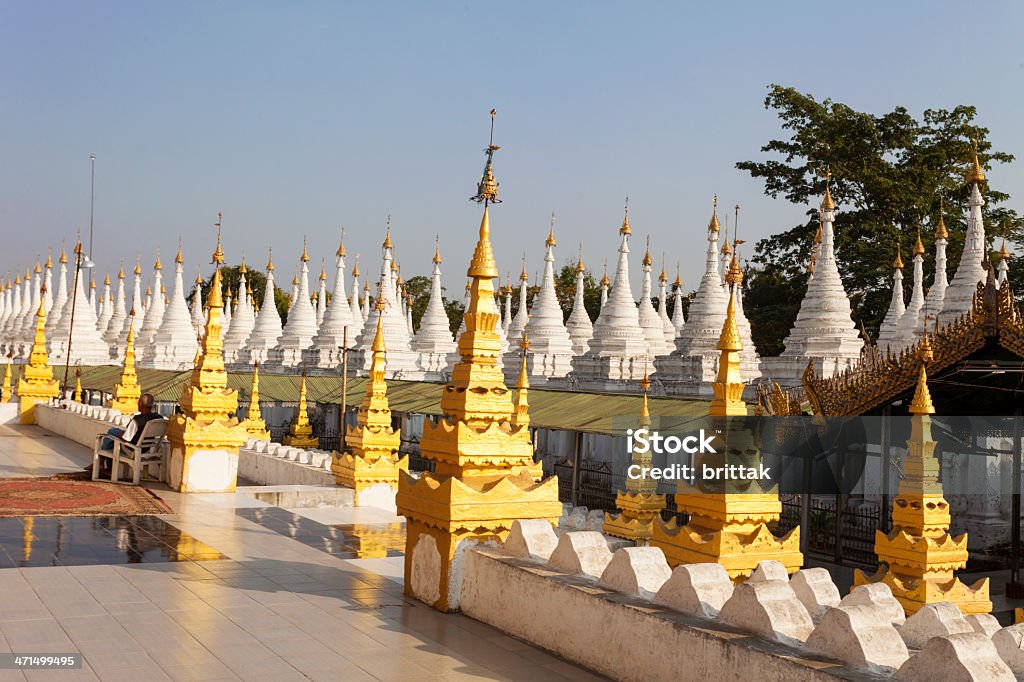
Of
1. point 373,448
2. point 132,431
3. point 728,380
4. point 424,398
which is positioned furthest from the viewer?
point 424,398

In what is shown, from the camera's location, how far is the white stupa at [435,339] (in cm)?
4450

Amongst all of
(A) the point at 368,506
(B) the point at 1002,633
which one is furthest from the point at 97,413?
(B) the point at 1002,633

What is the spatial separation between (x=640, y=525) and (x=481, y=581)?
11.8 meters

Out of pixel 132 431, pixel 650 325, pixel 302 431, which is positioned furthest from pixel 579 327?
pixel 132 431

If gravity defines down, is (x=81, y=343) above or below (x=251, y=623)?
above

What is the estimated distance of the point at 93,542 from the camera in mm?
9492

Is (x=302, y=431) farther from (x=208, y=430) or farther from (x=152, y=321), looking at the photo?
(x=152, y=321)

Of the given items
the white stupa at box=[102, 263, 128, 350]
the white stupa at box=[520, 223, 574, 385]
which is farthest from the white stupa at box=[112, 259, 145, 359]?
the white stupa at box=[520, 223, 574, 385]

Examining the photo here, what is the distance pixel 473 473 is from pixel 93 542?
4.02 meters

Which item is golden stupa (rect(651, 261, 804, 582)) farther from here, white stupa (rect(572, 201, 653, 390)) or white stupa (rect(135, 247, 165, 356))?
white stupa (rect(135, 247, 165, 356))

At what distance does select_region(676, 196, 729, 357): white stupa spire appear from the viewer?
3119 centimetres

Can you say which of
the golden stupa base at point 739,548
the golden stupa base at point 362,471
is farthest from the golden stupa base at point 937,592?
the golden stupa base at point 362,471

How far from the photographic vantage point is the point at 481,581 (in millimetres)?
7090

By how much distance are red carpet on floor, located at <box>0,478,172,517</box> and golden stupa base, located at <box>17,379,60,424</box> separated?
42.3 feet
